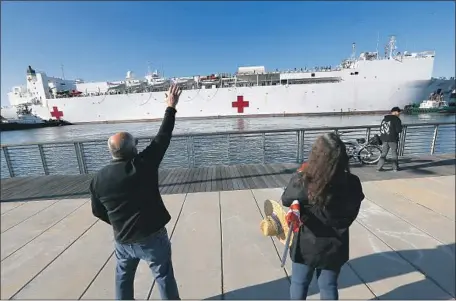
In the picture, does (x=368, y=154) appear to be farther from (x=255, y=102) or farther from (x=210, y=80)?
(x=210, y=80)

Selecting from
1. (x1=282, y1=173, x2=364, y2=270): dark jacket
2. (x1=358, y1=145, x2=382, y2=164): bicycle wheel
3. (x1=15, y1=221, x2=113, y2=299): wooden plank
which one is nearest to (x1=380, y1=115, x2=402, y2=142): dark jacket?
(x1=358, y1=145, x2=382, y2=164): bicycle wheel

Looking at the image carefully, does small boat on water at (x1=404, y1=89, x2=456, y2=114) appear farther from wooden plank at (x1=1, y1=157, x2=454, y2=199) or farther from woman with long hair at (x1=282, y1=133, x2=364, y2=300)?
woman with long hair at (x1=282, y1=133, x2=364, y2=300)

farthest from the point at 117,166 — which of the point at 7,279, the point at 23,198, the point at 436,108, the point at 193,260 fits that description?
the point at 436,108

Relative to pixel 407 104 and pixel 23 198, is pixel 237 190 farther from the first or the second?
pixel 407 104

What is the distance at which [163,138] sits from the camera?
134cm

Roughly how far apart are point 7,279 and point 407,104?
37.2 m

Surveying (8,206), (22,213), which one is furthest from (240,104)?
(22,213)

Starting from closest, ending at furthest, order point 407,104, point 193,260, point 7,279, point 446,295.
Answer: point 446,295
point 7,279
point 193,260
point 407,104

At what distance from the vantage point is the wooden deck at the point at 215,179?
4065 millimetres

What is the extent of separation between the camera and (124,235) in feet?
4.09

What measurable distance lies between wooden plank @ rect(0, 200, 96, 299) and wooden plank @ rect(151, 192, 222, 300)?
0.93 metres

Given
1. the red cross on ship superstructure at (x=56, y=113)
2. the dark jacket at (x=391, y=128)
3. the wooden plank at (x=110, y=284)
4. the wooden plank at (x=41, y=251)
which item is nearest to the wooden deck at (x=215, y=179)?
the dark jacket at (x=391, y=128)

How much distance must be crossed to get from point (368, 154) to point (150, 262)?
17.0 feet

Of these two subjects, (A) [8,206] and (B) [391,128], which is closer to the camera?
(A) [8,206]
